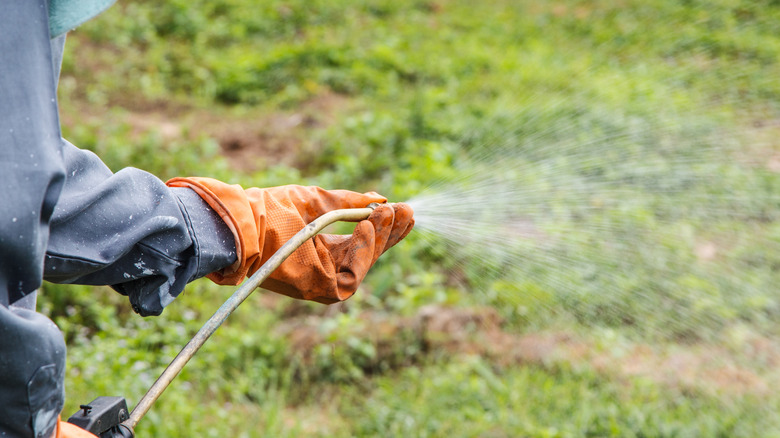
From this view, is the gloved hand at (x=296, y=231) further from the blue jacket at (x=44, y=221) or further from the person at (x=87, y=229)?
the blue jacket at (x=44, y=221)

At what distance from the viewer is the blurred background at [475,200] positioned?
318 cm

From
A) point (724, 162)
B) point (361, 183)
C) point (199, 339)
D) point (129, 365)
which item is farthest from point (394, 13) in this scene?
point (199, 339)

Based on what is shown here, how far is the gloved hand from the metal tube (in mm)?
84

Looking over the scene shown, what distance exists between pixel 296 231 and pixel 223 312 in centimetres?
32

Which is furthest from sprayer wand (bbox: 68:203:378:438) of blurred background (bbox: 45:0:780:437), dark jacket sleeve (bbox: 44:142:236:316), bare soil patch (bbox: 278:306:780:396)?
bare soil patch (bbox: 278:306:780:396)

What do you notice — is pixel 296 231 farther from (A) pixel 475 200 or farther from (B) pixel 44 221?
(A) pixel 475 200

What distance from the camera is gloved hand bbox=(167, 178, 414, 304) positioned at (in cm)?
164

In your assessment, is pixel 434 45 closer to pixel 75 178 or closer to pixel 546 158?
pixel 546 158

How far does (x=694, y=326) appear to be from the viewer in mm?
3783

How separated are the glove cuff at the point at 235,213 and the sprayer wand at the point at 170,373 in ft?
0.26

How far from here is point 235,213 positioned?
163 centimetres

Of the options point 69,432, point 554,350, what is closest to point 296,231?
point 69,432

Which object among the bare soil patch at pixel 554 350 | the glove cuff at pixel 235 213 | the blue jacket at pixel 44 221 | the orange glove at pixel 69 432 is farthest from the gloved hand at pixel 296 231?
the bare soil patch at pixel 554 350

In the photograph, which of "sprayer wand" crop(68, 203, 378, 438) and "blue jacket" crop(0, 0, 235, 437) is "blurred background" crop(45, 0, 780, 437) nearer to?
"sprayer wand" crop(68, 203, 378, 438)
